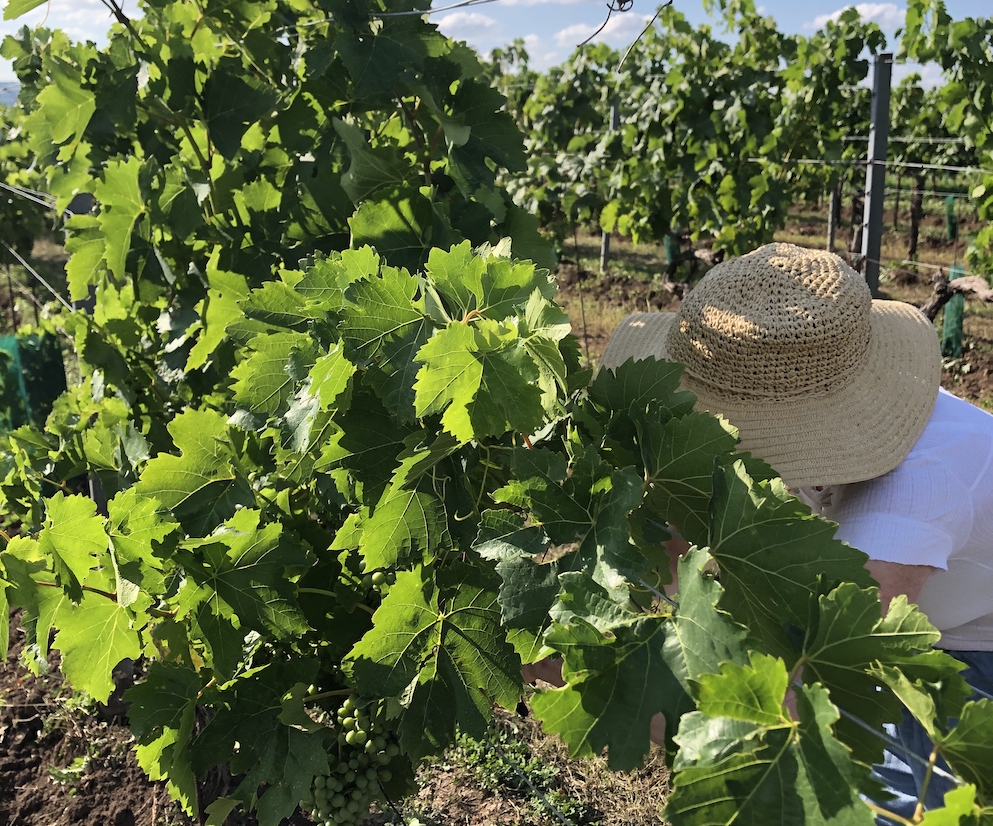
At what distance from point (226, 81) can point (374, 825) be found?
2351 millimetres

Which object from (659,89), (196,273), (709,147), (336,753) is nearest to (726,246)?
(709,147)

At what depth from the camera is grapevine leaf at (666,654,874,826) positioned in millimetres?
792

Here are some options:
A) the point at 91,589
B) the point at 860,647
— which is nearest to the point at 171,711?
the point at 91,589

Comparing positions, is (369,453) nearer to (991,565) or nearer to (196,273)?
(991,565)

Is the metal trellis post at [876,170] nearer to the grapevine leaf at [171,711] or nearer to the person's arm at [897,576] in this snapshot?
the person's arm at [897,576]

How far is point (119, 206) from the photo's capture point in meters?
2.31

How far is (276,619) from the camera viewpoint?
135 cm

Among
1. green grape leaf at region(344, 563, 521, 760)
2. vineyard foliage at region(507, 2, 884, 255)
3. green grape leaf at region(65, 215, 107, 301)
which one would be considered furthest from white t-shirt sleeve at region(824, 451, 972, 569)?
→ vineyard foliage at region(507, 2, 884, 255)

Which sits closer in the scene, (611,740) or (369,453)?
(611,740)

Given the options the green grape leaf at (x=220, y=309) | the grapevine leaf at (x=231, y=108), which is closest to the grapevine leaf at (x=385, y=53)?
the grapevine leaf at (x=231, y=108)

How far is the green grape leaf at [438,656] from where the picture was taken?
1.29 meters

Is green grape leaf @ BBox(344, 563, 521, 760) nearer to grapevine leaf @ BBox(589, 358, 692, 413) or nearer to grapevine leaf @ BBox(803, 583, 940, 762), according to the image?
grapevine leaf @ BBox(589, 358, 692, 413)

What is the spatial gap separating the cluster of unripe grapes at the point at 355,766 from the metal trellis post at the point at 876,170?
232 inches

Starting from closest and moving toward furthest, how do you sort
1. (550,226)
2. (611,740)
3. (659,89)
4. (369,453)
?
(611,740) < (369,453) < (659,89) < (550,226)
